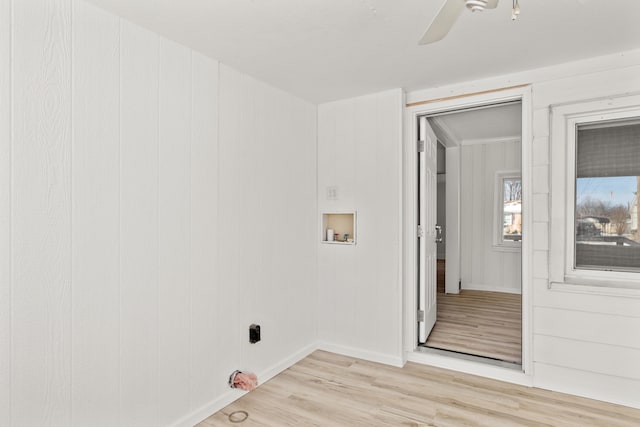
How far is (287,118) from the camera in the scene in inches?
131

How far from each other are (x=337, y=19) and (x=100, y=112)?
1366mm

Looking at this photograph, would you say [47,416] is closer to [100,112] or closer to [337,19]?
[100,112]

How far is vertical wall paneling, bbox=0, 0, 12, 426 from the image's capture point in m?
1.58

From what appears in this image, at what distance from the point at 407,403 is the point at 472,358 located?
0.90m

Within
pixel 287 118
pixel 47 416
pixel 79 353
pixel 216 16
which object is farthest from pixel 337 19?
pixel 47 416

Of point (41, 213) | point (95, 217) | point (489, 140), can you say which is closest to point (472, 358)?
point (95, 217)

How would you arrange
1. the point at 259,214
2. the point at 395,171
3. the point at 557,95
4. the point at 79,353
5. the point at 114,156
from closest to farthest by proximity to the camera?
the point at 79,353, the point at 114,156, the point at 557,95, the point at 259,214, the point at 395,171

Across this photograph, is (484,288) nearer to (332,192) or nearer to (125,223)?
(332,192)

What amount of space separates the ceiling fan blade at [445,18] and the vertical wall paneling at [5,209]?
1.77 metres

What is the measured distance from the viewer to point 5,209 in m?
1.60

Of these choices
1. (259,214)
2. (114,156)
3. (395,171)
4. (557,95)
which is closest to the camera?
(114,156)

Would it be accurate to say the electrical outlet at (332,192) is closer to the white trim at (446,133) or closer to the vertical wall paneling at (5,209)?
the white trim at (446,133)

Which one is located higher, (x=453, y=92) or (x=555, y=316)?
(x=453, y=92)

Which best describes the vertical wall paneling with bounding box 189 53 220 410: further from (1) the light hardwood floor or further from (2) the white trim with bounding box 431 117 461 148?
(2) the white trim with bounding box 431 117 461 148
